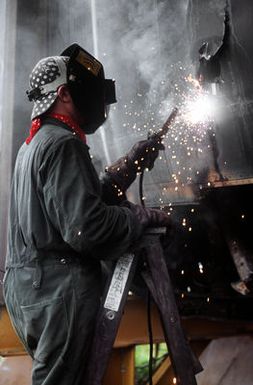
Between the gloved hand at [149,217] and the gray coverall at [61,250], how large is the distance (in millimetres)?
49

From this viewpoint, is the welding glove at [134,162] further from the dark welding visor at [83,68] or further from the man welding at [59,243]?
the man welding at [59,243]

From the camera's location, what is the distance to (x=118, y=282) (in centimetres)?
185

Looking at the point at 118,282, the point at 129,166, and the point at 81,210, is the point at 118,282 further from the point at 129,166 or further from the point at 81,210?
the point at 129,166

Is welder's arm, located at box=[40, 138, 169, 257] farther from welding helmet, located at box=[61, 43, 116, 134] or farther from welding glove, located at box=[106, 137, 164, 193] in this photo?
welding glove, located at box=[106, 137, 164, 193]

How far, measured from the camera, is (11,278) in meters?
1.96

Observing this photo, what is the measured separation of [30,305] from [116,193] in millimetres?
1029

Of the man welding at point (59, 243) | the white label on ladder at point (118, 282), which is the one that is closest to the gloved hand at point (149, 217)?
the man welding at point (59, 243)

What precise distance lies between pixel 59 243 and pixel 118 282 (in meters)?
0.33

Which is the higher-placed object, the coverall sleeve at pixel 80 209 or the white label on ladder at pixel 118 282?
Answer: the coverall sleeve at pixel 80 209

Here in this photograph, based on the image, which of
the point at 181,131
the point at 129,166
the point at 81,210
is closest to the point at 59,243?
the point at 81,210

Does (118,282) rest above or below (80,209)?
below

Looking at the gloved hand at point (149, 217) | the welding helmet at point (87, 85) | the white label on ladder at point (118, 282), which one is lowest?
the white label on ladder at point (118, 282)

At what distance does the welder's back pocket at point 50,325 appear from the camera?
1.75 metres

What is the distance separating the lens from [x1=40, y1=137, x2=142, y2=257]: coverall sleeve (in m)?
1.73
